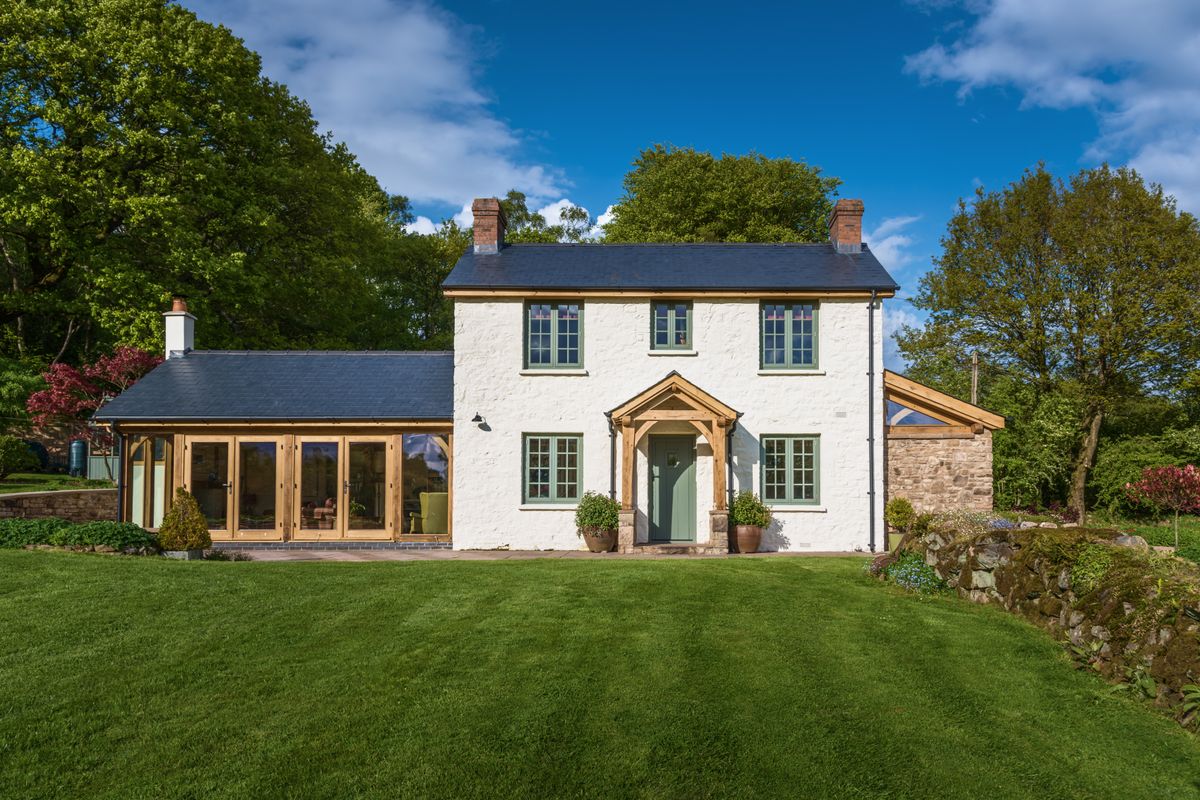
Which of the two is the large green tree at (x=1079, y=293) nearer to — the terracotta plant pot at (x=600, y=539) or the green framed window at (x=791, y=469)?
the green framed window at (x=791, y=469)

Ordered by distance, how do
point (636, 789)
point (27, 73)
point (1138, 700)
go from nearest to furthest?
1. point (636, 789)
2. point (1138, 700)
3. point (27, 73)

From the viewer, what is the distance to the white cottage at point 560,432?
704 inches

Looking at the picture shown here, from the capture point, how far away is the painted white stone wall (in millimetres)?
17797

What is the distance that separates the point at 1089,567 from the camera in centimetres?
866

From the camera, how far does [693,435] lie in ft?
59.7

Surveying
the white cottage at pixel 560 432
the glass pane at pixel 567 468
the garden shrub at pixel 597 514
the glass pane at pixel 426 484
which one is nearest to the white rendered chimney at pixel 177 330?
the white cottage at pixel 560 432

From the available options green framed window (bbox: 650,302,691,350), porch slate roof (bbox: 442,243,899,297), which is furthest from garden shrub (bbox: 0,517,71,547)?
green framed window (bbox: 650,302,691,350)

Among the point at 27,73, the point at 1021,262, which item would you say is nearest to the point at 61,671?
the point at 27,73

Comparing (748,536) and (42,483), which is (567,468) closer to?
(748,536)

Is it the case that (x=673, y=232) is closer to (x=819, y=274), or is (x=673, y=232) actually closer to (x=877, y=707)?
(x=819, y=274)

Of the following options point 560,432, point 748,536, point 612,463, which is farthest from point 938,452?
point 560,432

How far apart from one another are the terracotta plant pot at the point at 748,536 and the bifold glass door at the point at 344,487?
7.91 m

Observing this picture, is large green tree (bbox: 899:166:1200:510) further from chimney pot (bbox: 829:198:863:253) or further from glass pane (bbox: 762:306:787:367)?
glass pane (bbox: 762:306:787:367)

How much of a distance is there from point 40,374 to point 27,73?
9.19 m
